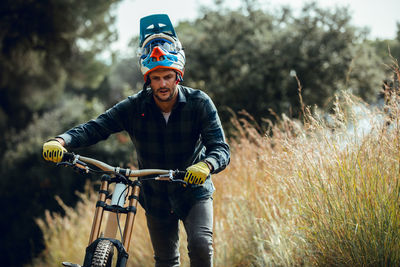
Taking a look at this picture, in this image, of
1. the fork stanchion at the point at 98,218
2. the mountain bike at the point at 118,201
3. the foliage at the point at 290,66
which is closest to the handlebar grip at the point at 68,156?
the mountain bike at the point at 118,201

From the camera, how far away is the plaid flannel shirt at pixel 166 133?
283 centimetres

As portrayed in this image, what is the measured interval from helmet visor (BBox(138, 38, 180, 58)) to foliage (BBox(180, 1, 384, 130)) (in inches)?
396

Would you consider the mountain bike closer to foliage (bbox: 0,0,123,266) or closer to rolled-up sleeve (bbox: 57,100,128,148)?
rolled-up sleeve (bbox: 57,100,128,148)

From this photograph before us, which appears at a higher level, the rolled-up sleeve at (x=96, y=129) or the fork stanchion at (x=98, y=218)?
the rolled-up sleeve at (x=96, y=129)

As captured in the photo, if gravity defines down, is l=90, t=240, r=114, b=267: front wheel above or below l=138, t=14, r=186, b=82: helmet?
below

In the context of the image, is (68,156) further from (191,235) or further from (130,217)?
(191,235)

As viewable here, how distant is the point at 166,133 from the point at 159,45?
0.64 meters

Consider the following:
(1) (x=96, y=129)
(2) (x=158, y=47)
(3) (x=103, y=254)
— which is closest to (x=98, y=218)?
(3) (x=103, y=254)

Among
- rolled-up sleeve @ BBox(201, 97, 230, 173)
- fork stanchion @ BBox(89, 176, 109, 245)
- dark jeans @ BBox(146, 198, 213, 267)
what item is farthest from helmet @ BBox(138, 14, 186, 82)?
dark jeans @ BBox(146, 198, 213, 267)

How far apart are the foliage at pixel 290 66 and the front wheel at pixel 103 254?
10963 mm

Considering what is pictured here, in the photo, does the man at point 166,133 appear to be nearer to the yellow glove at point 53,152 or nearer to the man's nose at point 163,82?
the man's nose at point 163,82

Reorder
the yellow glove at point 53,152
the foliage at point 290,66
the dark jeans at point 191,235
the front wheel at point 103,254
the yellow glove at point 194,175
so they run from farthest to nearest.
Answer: the foliage at point 290,66
the dark jeans at point 191,235
the yellow glove at point 53,152
the yellow glove at point 194,175
the front wheel at point 103,254

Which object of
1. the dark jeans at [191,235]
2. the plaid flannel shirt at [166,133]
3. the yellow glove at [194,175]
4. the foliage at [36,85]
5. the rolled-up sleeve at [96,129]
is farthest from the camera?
the foliage at [36,85]

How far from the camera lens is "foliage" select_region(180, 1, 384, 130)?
13.2 metres
